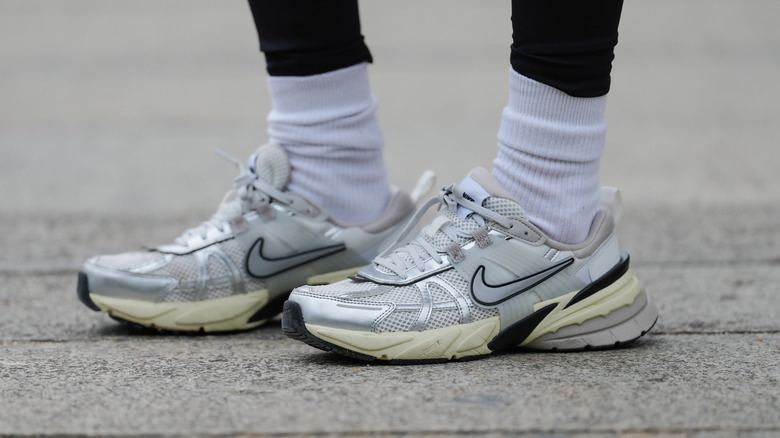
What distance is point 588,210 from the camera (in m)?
1.49

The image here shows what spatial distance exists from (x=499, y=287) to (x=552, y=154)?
22cm

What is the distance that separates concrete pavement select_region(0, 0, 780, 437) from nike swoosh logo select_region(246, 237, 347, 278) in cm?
11

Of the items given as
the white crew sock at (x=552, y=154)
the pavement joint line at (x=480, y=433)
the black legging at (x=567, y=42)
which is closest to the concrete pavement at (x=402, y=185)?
the pavement joint line at (x=480, y=433)

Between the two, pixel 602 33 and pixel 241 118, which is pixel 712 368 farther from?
pixel 241 118

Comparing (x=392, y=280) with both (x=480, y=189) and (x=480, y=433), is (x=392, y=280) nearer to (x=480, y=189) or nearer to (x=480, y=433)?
(x=480, y=189)

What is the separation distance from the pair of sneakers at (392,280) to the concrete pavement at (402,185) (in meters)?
0.05

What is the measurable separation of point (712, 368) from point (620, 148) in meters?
2.43

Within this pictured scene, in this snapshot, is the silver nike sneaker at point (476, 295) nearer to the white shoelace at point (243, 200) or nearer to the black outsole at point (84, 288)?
the white shoelace at point (243, 200)

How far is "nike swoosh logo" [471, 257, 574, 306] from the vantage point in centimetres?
142

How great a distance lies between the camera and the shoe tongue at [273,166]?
172cm

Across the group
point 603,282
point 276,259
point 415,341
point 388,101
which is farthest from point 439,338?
point 388,101

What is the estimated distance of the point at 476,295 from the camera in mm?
1415

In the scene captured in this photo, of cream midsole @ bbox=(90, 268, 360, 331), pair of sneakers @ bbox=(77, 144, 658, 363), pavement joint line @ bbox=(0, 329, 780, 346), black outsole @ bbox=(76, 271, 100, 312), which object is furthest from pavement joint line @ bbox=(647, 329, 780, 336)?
black outsole @ bbox=(76, 271, 100, 312)

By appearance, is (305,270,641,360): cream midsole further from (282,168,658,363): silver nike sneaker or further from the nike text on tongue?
the nike text on tongue
